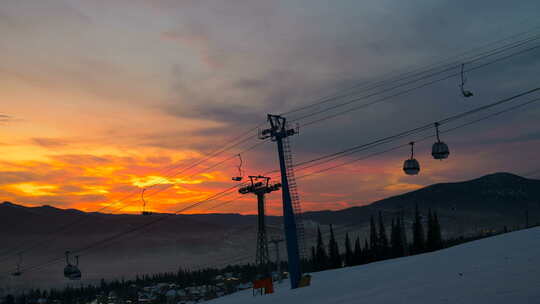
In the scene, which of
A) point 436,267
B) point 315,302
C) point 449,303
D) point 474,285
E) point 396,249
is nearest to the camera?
point 449,303

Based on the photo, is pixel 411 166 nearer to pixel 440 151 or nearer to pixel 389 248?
pixel 440 151

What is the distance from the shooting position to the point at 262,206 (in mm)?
73688

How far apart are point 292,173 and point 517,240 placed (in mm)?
26396

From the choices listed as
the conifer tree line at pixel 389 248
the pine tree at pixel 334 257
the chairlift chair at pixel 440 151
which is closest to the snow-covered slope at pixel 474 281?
the chairlift chair at pixel 440 151

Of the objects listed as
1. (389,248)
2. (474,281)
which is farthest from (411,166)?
(389,248)

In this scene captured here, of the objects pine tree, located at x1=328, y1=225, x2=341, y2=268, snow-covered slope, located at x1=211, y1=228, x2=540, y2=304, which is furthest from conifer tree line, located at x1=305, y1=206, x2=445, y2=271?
snow-covered slope, located at x1=211, y1=228, x2=540, y2=304

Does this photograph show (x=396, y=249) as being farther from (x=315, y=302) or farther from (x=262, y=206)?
(x=315, y=302)

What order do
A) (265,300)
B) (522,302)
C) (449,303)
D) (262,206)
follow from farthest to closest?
1. (262,206)
2. (265,300)
3. (449,303)
4. (522,302)

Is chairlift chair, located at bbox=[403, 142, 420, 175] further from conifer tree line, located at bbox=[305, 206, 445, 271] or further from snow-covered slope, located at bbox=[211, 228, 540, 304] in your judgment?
conifer tree line, located at bbox=[305, 206, 445, 271]

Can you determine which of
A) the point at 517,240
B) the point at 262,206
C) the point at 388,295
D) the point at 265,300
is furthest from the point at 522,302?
the point at 262,206

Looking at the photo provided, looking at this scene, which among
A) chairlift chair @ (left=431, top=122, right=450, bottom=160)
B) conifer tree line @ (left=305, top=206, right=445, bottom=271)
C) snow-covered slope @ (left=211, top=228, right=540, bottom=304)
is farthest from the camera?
conifer tree line @ (left=305, top=206, right=445, bottom=271)

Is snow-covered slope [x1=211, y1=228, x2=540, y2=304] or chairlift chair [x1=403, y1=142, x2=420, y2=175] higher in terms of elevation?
chairlift chair [x1=403, y1=142, x2=420, y2=175]

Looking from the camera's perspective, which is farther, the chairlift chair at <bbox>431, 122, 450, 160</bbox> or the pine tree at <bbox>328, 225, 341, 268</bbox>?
the pine tree at <bbox>328, 225, 341, 268</bbox>

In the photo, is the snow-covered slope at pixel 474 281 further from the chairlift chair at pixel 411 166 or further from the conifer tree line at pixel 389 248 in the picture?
the conifer tree line at pixel 389 248
